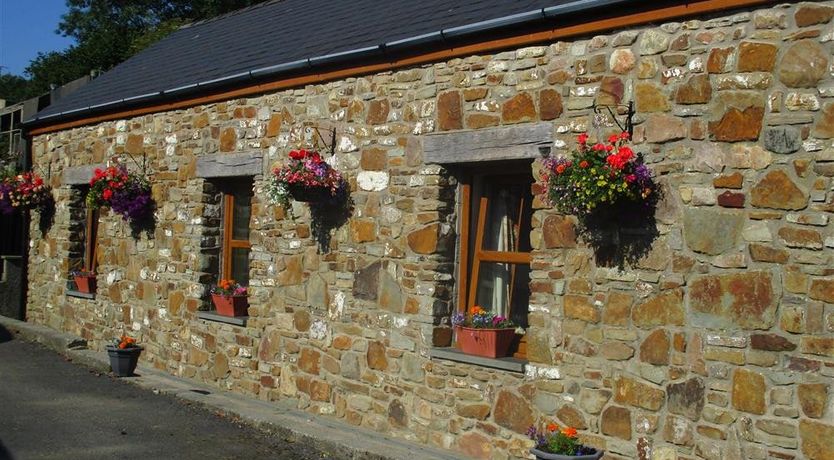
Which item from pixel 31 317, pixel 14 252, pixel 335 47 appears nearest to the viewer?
pixel 335 47

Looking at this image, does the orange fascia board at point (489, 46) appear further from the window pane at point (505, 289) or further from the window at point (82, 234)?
the window at point (82, 234)

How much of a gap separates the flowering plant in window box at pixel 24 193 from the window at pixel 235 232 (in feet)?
15.8

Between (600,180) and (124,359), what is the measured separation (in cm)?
669

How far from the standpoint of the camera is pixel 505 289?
292 inches

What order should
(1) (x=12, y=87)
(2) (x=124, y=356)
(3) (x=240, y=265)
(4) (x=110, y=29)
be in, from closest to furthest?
(2) (x=124, y=356) < (3) (x=240, y=265) < (4) (x=110, y=29) < (1) (x=12, y=87)

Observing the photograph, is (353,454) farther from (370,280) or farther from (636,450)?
(636,450)

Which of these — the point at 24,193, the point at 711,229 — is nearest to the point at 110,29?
the point at 24,193

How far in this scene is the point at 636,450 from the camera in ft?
19.5

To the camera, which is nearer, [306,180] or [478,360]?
[478,360]

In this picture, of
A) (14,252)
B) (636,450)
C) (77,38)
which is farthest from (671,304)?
(77,38)

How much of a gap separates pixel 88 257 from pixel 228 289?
14.7 ft

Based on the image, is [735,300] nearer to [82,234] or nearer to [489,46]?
[489,46]

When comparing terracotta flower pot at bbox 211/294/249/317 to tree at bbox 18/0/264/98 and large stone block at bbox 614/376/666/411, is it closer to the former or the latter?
large stone block at bbox 614/376/666/411

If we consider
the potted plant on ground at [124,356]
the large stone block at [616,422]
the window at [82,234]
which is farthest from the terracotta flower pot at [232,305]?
the large stone block at [616,422]
